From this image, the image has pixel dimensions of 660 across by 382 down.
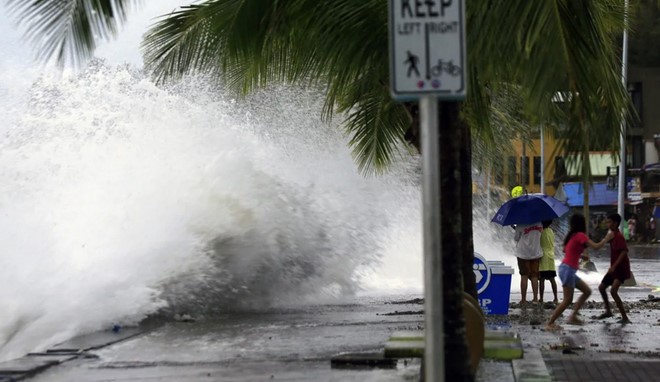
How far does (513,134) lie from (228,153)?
16.3 feet

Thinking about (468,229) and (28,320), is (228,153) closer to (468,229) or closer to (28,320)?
(28,320)

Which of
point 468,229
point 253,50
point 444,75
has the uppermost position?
point 253,50

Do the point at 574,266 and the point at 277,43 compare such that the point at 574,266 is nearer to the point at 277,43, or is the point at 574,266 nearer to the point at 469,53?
the point at 277,43

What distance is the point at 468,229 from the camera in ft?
36.3

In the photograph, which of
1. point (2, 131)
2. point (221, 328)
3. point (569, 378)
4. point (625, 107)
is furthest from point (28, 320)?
point (625, 107)

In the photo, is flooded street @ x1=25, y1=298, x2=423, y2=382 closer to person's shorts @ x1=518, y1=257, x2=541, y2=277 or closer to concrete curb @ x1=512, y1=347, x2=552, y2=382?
concrete curb @ x1=512, y1=347, x2=552, y2=382

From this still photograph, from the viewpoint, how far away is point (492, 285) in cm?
1495

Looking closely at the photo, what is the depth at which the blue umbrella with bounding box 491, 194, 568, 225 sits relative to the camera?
17.3m

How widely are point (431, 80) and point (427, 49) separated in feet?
0.54

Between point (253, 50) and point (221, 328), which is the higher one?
point (253, 50)

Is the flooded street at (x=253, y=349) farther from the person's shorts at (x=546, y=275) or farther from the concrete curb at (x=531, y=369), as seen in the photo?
the person's shorts at (x=546, y=275)

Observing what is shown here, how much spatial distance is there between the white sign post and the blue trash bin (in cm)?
966

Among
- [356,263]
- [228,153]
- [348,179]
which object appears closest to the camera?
[228,153]

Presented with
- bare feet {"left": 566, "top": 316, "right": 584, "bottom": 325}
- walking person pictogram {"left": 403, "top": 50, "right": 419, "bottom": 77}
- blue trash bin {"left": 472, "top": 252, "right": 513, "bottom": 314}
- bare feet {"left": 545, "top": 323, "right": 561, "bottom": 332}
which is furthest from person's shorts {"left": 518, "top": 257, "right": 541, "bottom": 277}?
walking person pictogram {"left": 403, "top": 50, "right": 419, "bottom": 77}
